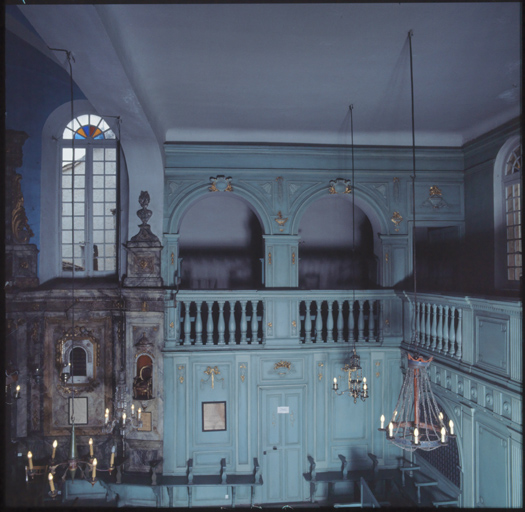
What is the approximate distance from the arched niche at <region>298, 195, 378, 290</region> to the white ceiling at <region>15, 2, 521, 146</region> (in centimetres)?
263

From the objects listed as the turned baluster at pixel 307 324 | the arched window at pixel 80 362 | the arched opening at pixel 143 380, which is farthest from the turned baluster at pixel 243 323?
the arched window at pixel 80 362

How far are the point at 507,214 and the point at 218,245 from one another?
6.22m

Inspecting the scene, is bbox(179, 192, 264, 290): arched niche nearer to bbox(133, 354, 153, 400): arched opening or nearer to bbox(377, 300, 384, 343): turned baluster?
bbox(133, 354, 153, 400): arched opening

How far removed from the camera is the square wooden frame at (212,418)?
8461 mm

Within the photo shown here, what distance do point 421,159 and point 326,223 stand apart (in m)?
2.69

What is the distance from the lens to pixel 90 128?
348 inches

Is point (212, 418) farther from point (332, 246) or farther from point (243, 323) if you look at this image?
point (332, 246)

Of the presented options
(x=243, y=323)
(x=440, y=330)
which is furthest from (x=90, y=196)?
(x=440, y=330)

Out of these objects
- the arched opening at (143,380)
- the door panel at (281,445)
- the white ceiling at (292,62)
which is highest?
the white ceiling at (292,62)

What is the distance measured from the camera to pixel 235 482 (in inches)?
319

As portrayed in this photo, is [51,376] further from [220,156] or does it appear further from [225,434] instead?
[220,156]

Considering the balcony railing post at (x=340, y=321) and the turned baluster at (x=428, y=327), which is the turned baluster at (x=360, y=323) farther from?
the turned baluster at (x=428, y=327)

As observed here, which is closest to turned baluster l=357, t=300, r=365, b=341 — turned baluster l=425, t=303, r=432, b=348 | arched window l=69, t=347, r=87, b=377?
turned baluster l=425, t=303, r=432, b=348

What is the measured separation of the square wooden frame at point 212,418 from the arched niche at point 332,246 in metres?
3.67
